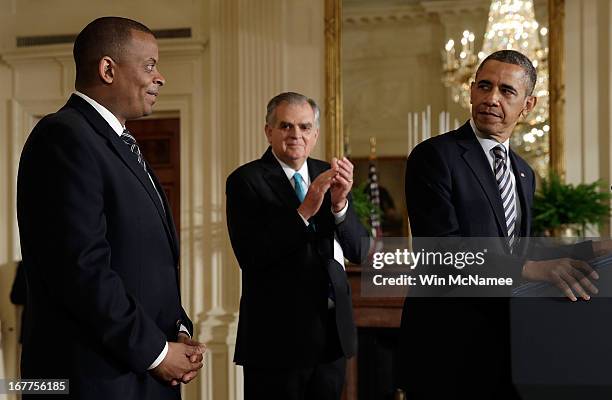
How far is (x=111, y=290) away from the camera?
1.67 m

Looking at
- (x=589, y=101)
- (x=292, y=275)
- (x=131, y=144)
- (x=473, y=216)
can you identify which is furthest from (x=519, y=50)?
(x=131, y=144)

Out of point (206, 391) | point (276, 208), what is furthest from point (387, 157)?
point (276, 208)

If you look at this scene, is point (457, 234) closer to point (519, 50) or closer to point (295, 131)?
point (295, 131)

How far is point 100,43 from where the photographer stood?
182 cm

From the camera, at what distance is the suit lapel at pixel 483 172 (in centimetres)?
207

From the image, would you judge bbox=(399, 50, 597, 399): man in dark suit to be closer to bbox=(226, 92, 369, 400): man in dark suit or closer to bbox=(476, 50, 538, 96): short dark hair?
bbox=(476, 50, 538, 96): short dark hair

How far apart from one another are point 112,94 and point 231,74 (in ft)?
11.0

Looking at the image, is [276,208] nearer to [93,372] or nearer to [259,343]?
[259,343]

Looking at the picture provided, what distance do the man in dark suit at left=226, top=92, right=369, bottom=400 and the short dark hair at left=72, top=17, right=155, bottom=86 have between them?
0.94 metres

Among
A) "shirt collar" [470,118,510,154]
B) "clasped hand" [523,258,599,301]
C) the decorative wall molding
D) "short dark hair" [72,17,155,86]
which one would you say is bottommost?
"clasped hand" [523,258,599,301]

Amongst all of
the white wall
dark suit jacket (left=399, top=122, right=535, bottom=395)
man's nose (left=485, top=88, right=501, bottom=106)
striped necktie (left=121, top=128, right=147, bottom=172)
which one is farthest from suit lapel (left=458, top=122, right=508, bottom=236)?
the white wall

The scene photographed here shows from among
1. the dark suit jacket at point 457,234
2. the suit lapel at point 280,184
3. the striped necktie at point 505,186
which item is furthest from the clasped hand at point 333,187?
A: the striped necktie at point 505,186

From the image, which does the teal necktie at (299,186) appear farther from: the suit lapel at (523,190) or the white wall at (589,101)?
the white wall at (589,101)

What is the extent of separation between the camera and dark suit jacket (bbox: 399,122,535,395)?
1807mm
